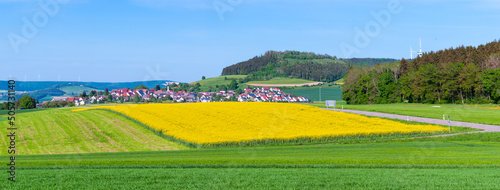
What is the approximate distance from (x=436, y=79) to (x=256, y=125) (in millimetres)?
63259

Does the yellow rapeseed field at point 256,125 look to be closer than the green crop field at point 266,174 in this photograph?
No

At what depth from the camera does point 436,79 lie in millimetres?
83438

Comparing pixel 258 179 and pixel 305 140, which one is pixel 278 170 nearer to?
pixel 258 179

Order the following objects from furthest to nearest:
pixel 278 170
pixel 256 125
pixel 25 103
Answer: pixel 25 103, pixel 256 125, pixel 278 170

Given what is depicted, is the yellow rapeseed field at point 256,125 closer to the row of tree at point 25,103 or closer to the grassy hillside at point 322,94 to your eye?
the row of tree at point 25,103

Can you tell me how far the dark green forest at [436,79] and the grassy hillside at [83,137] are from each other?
64952mm

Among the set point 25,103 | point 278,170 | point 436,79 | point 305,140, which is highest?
point 436,79

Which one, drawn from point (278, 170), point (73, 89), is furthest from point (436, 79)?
point (73, 89)

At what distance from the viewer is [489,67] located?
260ft

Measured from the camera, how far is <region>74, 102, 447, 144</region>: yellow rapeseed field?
2761cm

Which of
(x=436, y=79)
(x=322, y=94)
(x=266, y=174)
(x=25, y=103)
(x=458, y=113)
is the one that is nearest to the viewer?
(x=266, y=174)

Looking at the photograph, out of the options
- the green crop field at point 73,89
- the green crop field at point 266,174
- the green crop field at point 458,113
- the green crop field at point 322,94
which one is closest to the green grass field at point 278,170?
the green crop field at point 266,174

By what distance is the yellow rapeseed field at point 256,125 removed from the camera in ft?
90.6

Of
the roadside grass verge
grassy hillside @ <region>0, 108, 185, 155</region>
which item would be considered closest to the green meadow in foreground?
the roadside grass verge
